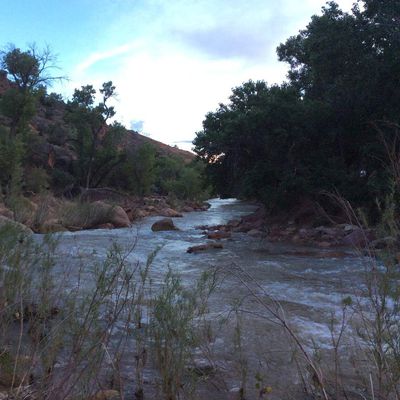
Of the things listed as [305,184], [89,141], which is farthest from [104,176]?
[305,184]

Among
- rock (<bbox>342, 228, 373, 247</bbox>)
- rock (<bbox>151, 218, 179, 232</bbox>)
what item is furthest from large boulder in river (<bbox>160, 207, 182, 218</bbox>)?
rock (<bbox>342, 228, 373, 247</bbox>)

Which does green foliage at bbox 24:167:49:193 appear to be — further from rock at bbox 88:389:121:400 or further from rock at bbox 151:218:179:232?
rock at bbox 88:389:121:400

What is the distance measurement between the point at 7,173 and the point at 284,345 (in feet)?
80.9

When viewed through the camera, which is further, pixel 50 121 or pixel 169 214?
pixel 50 121

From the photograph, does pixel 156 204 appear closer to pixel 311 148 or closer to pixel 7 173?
pixel 7 173

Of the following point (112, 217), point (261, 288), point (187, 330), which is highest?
point (261, 288)

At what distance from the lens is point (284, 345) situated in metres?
4.53

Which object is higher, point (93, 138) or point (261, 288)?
point (93, 138)

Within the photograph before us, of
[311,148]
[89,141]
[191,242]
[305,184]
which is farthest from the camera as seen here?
[89,141]

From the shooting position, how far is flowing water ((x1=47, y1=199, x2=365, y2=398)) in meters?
3.94

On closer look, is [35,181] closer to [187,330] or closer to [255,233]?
[255,233]

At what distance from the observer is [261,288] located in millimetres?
2781

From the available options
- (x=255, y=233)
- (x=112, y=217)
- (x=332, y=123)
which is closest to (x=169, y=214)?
(x=112, y=217)

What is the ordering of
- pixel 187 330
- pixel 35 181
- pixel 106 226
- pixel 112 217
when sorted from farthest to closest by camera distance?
pixel 35 181
pixel 112 217
pixel 106 226
pixel 187 330
